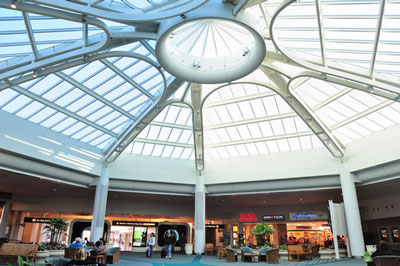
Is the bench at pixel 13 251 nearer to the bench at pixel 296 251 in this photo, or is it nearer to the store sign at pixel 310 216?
the bench at pixel 296 251

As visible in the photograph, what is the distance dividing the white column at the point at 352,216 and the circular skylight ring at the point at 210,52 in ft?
40.5

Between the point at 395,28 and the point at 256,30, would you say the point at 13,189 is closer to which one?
the point at 256,30

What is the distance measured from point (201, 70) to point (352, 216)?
14.5 m

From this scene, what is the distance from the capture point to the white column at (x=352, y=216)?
A: 20.0 metres

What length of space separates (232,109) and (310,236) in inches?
861

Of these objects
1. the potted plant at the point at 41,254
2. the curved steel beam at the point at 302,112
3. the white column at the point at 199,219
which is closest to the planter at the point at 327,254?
the curved steel beam at the point at 302,112

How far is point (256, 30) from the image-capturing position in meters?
12.3

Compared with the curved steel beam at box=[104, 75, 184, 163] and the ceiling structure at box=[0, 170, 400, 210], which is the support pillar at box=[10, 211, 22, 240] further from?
the curved steel beam at box=[104, 75, 184, 163]

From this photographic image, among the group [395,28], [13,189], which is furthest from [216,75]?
[13,189]

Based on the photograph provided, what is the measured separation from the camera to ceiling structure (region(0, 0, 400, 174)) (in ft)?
38.1

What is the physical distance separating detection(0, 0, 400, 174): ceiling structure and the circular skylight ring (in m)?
0.06

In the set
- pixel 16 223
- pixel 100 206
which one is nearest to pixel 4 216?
pixel 16 223

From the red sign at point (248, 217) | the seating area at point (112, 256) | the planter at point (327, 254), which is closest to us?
the seating area at point (112, 256)

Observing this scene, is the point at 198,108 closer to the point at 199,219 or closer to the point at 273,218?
the point at 199,219
